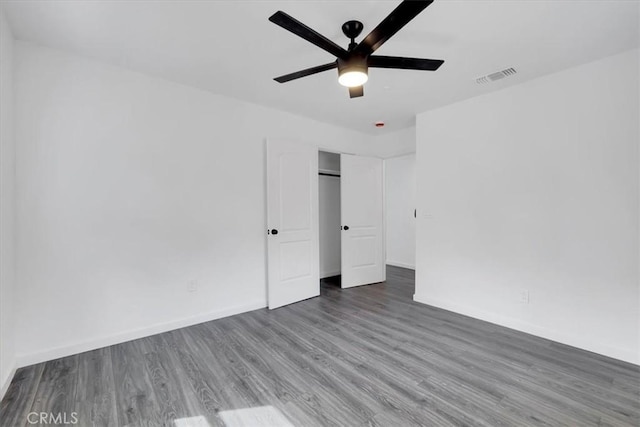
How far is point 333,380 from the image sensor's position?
2.11 meters

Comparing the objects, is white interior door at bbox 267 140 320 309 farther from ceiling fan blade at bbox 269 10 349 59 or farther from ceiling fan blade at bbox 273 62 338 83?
ceiling fan blade at bbox 269 10 349 59

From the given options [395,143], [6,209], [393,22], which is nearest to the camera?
[393,22]

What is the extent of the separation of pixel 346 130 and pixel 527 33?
2.73 metres

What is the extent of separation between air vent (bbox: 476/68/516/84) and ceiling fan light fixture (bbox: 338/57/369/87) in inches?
68.0

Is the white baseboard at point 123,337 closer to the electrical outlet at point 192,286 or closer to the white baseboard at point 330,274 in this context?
the electrical outlet at point 192,286

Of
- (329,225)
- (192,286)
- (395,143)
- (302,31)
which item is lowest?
(192,286)

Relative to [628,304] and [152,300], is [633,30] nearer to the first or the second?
[628,304]

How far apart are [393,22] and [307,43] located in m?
1.00

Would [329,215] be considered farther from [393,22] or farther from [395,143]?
[393,22]

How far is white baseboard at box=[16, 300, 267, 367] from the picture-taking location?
7.55ft

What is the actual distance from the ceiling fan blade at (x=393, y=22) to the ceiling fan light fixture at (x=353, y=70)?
0.06m

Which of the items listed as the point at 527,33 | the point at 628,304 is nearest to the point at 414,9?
the point at 527,33

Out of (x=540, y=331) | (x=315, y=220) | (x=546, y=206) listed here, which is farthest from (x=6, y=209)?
(x=540, y=331)

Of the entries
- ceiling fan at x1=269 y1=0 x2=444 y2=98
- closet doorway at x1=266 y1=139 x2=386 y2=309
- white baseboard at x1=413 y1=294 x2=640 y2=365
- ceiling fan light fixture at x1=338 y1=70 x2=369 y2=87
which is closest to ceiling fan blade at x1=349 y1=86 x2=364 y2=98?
ceiling fan at x1=269 y1=0 x2=444 y2=98
